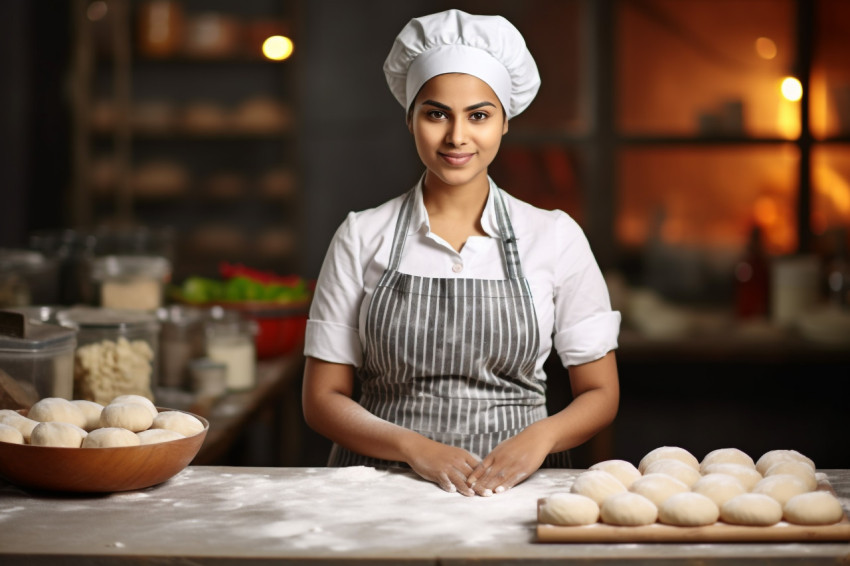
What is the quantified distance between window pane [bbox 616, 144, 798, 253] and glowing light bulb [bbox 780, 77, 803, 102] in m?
0.26

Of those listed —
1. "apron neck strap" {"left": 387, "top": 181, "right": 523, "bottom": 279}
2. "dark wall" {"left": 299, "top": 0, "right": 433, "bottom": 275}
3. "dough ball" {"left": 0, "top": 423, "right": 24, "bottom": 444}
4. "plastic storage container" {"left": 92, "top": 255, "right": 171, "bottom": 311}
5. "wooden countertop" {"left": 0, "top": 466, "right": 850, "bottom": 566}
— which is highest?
"dark wall" {"left": 299, "top": 0, "right": 433, "bottom": 275}

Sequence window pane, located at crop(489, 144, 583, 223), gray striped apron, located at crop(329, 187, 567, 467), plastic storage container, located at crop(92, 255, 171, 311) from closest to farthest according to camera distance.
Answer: gray striped apron, located at crop(329, 187, 567, 467) < plastic storage container, located at crop(92, 255, 171, 311) < window pane, located at crop(489, 144, 583, 223)

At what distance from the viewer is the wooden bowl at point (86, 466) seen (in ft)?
4.96

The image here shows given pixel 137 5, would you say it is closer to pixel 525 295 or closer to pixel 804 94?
pixel 804 94

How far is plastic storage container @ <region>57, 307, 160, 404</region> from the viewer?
2.33 m

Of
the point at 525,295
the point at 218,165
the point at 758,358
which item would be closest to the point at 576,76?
the point at 758,358

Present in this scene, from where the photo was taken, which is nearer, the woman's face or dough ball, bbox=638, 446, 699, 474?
dough ball, bbox=638, 446, 699, 474

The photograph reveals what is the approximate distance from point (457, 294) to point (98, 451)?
77cm

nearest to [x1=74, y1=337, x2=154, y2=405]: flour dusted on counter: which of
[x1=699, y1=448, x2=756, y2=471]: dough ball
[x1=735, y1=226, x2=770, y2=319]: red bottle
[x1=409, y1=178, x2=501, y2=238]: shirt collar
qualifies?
[x1=409, y1=178, x2=501, y2=238]: shirt collar

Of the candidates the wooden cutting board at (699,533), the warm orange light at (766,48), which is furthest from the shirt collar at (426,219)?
the warm orange light at (766,48)

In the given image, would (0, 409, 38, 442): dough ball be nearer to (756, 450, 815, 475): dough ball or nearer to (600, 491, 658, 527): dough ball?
(600, 491, 658, 527): dough ball

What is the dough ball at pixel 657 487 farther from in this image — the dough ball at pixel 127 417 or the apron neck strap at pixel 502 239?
the dough ball at pixel 127 417

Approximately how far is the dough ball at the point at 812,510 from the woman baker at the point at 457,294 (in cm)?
56

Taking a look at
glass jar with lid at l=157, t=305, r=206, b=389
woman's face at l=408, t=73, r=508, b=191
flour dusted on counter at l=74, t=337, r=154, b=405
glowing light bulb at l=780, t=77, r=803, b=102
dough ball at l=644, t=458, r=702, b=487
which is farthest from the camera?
glowing light bulb at l=780, t=77, r=803, b=102
